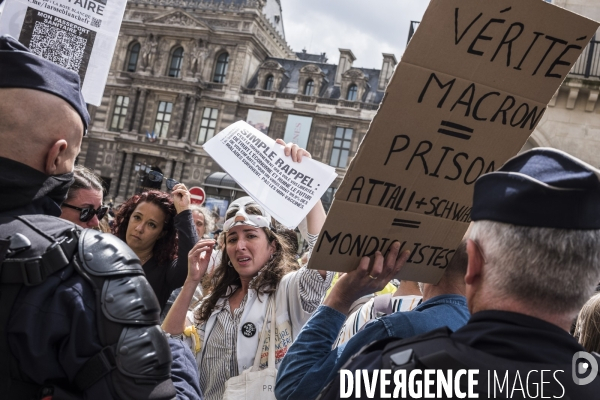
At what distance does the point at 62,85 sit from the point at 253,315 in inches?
61.2

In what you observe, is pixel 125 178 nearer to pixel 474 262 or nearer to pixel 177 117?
pixel 177 117

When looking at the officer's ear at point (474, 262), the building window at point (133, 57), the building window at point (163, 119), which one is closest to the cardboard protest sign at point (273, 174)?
the officer's ear at point (474, 262)

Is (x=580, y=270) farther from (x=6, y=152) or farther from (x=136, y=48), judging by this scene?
(x=136, y=48)

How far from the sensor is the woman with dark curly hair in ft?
10.8

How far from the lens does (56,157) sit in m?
1.47

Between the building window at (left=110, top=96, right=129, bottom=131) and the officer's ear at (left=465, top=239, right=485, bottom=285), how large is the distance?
118 ft

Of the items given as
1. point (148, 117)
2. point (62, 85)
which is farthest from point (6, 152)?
point (148, 117)

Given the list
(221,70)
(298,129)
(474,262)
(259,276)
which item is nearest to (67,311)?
(474,262)

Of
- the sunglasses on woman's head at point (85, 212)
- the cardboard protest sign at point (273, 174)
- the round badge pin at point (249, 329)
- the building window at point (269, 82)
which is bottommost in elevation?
the round badge pin at point (249, 329)

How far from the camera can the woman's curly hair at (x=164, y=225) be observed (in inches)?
136

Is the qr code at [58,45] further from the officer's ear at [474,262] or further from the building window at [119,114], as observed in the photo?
the building window at [119,114]

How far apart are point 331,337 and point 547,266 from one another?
73 cm

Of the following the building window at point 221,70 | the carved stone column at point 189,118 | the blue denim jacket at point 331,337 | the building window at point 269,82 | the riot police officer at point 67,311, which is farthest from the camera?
the building window at point 269,82

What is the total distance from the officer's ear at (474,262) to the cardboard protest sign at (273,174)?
46.6 inches
